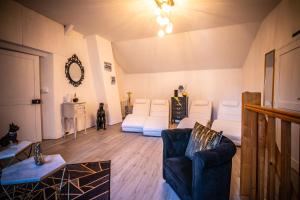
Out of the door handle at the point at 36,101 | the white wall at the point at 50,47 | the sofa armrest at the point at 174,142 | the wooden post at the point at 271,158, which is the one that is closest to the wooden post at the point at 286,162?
the wooden post at the point at 271,158

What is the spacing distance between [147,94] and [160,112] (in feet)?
6.89

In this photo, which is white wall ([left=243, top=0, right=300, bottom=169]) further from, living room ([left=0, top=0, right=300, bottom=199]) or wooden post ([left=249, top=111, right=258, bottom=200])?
wooden post ([left=249, top=111, right=258, bottom=200])

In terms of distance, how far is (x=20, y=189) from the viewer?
70.9 inches

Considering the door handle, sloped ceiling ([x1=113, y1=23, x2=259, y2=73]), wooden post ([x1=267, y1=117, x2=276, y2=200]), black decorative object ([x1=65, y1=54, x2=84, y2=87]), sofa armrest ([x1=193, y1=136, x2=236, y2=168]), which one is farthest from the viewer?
sloped ceiling ([x1=113, y1=23, x2=259, y2=73])

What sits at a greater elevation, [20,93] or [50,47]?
[50,47]

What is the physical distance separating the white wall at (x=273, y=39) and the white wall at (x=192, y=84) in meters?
0.73

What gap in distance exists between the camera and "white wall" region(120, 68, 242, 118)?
225 inches

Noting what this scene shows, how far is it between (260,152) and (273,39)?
288 centimetres

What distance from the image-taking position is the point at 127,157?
2.68 metres

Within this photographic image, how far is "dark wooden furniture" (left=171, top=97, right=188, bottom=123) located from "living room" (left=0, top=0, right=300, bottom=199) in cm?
4

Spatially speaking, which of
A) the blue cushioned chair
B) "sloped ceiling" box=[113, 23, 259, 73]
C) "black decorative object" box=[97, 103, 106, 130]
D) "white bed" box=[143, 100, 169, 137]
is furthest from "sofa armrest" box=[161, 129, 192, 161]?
"sloped ceiling" box=[113, 23, 259, 73]

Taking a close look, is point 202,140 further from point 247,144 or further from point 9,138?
point 9,138

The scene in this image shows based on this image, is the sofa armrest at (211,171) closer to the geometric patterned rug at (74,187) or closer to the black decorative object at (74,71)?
the geometric patterned rug at (74,187)

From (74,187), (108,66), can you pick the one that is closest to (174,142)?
(74,187)
